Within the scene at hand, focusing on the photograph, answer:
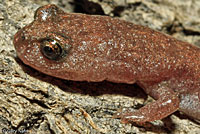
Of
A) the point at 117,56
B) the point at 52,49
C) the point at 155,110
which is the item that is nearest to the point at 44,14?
the point at 52,49

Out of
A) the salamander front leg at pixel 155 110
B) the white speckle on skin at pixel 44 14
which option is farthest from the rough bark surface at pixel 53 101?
the white speckle on skin at pixel 44 14

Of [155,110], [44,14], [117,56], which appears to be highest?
[44,14]

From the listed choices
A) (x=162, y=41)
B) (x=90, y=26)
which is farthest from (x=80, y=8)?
(x=162, y=41)

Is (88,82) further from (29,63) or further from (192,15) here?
(192,15)

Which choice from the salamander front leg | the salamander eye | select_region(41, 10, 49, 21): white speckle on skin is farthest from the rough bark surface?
select_region(41, 10, 49, 21): white speckle on skin

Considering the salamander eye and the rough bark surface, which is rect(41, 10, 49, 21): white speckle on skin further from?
the rough bark surface

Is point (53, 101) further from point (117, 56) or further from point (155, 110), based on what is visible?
point (155, 110)
